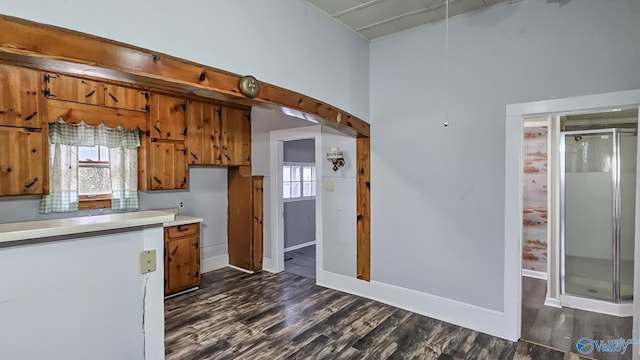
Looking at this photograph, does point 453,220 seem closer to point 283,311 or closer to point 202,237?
point 283,311

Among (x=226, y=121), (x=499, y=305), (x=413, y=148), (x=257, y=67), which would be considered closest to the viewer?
(x=257, y=67)

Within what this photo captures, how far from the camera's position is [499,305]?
9.53 ft

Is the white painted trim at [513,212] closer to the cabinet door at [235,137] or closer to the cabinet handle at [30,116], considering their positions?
the cabinet door at [235,137]

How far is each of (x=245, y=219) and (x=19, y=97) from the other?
2842 millimetres

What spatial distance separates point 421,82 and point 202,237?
12.1 feet

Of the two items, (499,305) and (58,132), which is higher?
(58,132)

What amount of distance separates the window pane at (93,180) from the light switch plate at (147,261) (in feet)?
8.56

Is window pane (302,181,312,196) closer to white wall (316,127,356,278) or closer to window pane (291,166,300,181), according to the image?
window pane (291,166,300,181)

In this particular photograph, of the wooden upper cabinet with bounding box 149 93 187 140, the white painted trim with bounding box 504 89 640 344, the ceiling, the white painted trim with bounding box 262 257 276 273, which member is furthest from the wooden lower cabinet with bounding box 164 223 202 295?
the white painted trim with bounding box 504 89 640 344

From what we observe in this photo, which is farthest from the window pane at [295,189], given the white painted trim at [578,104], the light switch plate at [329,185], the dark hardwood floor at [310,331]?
the white painted trim at [578,104]

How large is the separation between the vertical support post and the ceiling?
1.23 m

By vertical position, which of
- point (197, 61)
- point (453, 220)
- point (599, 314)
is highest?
point (197, 61)

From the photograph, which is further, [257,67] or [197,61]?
[257,67]

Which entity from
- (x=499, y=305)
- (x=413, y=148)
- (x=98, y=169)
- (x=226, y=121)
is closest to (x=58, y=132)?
(x=98, y=169)
